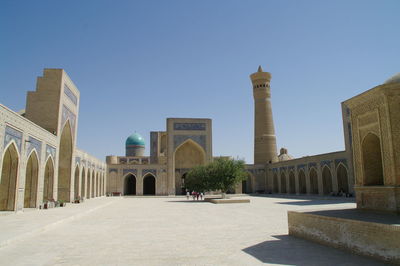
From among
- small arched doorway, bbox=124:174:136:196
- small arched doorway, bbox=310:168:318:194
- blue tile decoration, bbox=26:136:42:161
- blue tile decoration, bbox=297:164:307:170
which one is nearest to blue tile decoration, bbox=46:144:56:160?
blue tile decoration, bbox=26:136:42:161

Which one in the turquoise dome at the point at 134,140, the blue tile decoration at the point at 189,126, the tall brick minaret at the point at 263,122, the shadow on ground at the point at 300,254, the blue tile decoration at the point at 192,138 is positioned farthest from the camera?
Answer: the turquoise dome at the point at 134,140

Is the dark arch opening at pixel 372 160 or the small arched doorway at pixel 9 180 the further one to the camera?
the small arched doorway at pixel 9 180

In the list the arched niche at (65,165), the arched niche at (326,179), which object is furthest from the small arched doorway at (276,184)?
the arched niche at (65,165)

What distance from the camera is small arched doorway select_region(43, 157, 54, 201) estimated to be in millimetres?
15875

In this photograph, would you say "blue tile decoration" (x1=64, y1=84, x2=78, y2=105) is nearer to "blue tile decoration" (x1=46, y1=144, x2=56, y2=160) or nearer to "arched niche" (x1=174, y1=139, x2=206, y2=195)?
"blue tile decoration" (x1=46, y1=144, x2=56, y2=160)

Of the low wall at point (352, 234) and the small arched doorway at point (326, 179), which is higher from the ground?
the small arched doorway at point (326, 179)

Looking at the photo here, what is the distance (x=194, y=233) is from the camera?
727 centimetres

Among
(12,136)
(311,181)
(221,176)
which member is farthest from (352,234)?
(311,181)

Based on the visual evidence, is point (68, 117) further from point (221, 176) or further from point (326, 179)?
point (326, 179)

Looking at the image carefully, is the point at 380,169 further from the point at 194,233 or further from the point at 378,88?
the point at 194,233

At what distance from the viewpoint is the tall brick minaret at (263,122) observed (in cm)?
3294

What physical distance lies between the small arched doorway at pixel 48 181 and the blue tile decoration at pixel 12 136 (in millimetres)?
4080

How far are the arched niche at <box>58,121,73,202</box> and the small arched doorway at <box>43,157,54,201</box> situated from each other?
7.85ft

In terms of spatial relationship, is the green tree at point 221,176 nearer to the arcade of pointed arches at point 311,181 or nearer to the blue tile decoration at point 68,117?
the arcade of pointed arches at point 311,181
